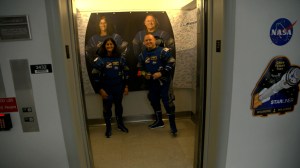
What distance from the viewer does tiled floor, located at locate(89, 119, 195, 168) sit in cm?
220

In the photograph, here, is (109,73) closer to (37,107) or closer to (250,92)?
(37,107)

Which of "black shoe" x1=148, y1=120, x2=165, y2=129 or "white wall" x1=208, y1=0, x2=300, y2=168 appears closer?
"white wall" x1=208, y1=0, x2=300, y2=168

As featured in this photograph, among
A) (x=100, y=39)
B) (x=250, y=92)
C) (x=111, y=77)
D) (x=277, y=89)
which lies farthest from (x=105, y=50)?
(x=277, y=89)

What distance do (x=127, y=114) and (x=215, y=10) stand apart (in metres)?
2.47

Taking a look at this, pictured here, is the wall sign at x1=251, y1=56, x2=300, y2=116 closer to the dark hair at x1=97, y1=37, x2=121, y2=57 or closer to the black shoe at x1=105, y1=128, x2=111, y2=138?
the dark hair at x1=97, y1=37, x2=121, y2=57

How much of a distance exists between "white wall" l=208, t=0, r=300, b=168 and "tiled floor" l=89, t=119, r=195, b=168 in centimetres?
97

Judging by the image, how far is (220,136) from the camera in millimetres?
1276

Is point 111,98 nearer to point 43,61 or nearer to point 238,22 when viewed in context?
point 43,61

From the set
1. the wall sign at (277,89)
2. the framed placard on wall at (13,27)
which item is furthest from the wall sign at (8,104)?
the wall sign at (277,89)

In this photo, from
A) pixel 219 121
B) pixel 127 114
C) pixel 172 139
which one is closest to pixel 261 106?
pixel 219 121

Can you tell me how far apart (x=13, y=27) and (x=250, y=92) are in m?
1.46

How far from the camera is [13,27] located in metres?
1.01

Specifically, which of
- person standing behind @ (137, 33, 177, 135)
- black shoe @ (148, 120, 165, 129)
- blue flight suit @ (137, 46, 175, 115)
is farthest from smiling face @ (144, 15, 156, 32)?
black shoe @ (148, 120, 165, 129)

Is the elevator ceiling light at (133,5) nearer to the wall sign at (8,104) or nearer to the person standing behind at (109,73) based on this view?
the person standing behind at (109,73)
